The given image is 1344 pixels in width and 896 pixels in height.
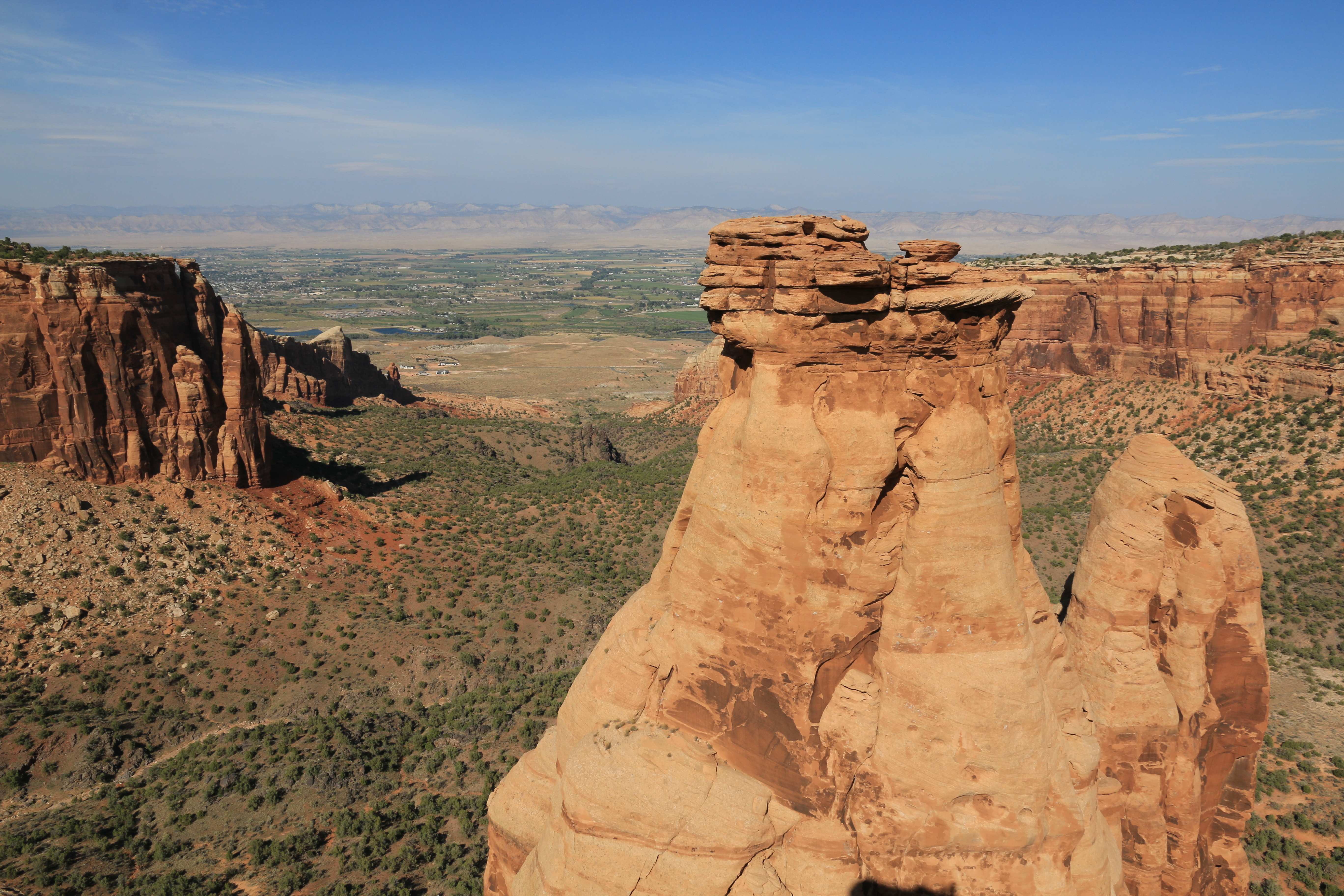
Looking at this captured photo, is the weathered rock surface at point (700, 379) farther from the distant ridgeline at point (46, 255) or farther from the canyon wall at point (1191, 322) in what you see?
the distant ridgeline at point (46, 255)

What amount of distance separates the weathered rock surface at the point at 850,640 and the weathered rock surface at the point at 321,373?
58619mm

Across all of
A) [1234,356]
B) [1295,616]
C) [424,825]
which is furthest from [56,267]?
[1234,356]

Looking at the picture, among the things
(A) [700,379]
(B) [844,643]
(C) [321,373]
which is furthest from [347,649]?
(A) [700,379]

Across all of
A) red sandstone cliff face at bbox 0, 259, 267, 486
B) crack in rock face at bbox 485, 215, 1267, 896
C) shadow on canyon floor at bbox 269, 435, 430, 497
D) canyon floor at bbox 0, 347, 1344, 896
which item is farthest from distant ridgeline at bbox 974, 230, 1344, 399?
red sandstone cliff face at bbox 0, 259, 267, 486

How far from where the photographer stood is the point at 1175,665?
Answer: 49.4ft

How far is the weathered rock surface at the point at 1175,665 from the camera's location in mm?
14430

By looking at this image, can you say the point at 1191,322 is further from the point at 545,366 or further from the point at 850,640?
the point at 545,366

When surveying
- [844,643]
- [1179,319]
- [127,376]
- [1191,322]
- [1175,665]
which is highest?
[1179,319]

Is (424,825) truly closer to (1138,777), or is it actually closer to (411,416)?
(1138,777)

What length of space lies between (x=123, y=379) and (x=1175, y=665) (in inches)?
1640

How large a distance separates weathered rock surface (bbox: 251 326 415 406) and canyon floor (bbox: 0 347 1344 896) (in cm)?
1699

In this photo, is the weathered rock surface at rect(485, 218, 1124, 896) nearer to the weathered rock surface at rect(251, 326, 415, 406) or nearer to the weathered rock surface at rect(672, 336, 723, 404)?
the weathered rock surface at rect(251, 326, 415, 406)

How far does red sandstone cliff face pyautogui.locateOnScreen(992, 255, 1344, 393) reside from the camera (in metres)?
51.4

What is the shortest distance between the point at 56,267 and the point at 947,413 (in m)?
38.3
